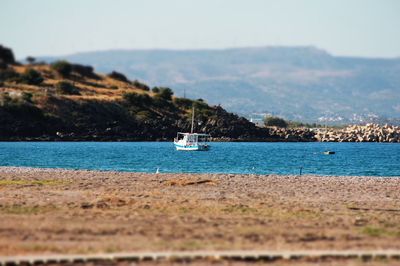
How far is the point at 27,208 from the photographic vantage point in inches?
1208

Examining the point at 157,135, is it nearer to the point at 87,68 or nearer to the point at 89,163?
the point at 89,163

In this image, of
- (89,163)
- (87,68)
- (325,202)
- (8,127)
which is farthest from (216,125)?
(325,202)

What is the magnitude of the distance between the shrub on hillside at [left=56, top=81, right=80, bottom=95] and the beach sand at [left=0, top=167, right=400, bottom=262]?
Result: 101 metres

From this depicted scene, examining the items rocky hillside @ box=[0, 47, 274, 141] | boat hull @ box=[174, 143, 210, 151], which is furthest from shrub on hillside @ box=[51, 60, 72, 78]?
rocky hillside @ box=[0, 47, 274, 141]

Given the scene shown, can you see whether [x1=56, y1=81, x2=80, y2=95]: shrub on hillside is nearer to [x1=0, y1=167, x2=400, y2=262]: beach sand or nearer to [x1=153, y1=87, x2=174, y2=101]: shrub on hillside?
[x1=153, y1=87, x2=174, y2=101]: shrub on hillside

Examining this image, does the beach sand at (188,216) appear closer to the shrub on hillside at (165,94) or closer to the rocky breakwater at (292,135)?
the shrub on hillside at (165,94)

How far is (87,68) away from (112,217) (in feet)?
A: 106

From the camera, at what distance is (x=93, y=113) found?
146125mm

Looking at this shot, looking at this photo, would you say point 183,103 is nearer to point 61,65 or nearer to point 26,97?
point 26,97

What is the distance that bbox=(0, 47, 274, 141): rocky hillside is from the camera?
138 m

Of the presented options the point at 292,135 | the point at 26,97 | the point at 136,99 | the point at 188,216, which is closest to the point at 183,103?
the point at 136,99

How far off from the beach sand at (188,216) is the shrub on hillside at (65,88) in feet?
332

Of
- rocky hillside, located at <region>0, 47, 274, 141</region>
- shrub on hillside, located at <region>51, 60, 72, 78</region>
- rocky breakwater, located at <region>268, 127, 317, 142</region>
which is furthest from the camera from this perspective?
rocky breakwater, located at <region>268, 127, 317, 142</region>

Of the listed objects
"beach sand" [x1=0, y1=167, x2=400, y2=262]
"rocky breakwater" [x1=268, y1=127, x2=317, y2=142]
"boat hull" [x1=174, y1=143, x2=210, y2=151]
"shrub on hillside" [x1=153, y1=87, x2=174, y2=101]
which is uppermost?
"shrub on hillside" [x1=153, y1=87, x2=174, y2=101]
